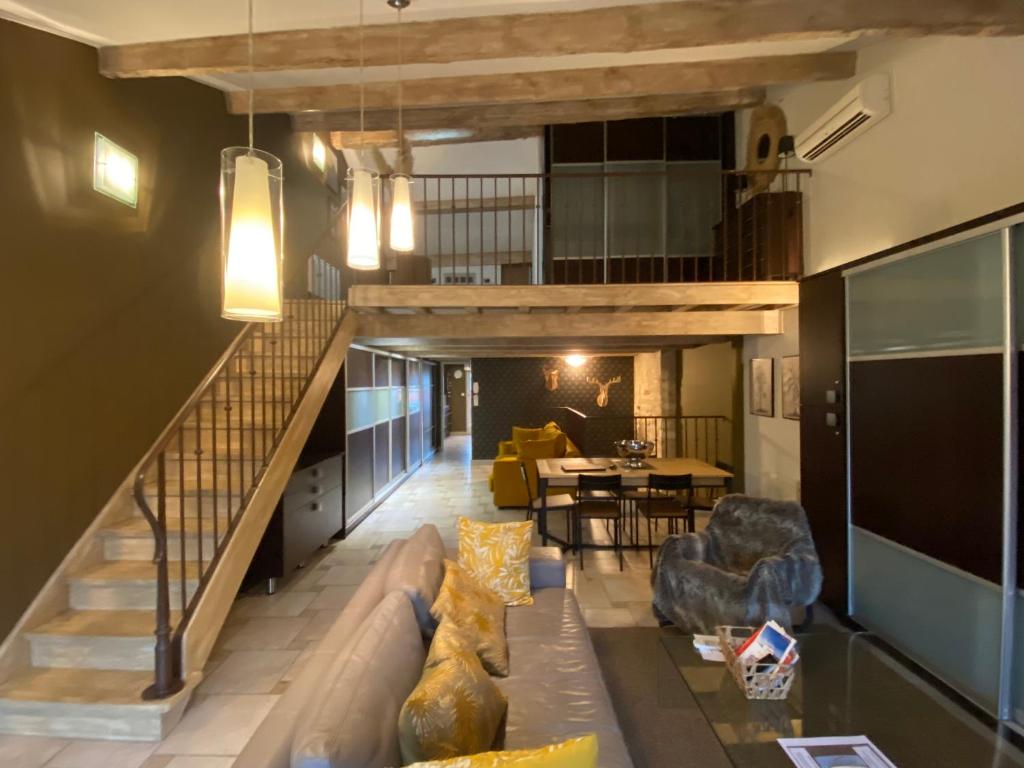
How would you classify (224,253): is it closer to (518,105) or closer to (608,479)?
(608,479)

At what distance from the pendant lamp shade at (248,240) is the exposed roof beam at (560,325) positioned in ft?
10.8

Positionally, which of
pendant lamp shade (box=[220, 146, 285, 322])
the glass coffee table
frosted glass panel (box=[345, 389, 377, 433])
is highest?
pendant lamp shade (box=[220, 146, 285, 322])

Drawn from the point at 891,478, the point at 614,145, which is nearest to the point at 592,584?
the point at 891,478

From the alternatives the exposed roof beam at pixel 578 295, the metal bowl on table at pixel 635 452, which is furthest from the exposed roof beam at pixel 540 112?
the metal bowl on table at pixel 635 452

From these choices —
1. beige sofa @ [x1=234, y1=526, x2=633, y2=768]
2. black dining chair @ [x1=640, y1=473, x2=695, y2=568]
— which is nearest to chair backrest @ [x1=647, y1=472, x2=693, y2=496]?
black dining chair @ [x1=640, y1=473, x2=695, y2=568]

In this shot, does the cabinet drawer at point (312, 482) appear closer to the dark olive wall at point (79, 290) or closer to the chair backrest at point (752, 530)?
the dark olive wall at point (79, 290)

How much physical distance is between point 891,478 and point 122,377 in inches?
184

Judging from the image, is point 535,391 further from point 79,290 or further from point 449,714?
point 449,714

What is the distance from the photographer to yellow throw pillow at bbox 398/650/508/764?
1304 mm

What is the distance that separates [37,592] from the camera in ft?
8.96

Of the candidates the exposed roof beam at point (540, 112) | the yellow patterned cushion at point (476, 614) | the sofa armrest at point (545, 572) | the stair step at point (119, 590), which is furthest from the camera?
the exposed roof beam at point (540, 112)

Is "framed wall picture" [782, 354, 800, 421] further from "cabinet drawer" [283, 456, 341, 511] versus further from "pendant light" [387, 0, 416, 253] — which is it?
"cabinet drawer" [283, 456, 341, 511]

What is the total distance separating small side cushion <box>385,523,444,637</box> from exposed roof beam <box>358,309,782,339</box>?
8.46ft

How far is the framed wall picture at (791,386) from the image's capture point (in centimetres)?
429
